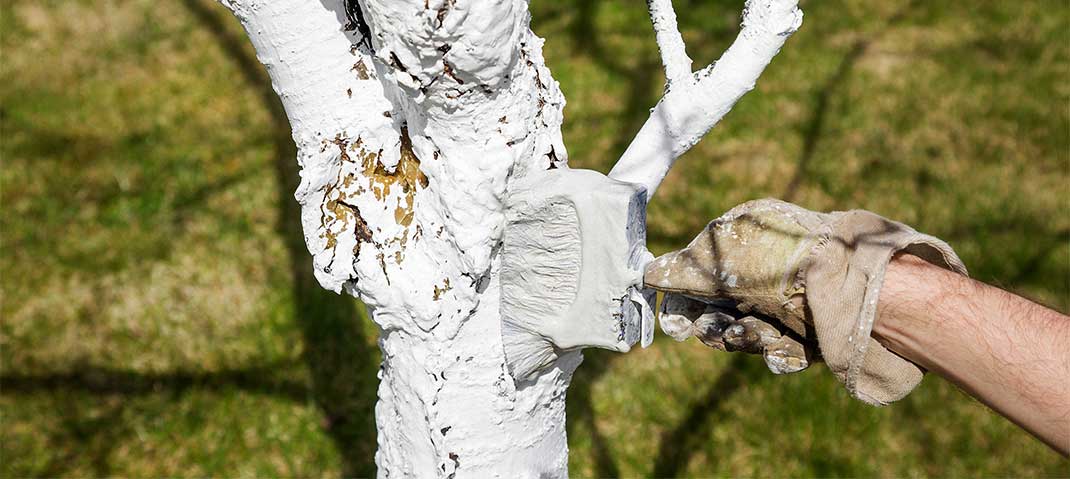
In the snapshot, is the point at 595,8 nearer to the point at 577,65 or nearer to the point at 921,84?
the point at 577,65

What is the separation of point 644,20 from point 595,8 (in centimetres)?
31

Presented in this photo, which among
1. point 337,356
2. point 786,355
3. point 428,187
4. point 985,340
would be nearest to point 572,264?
point 428,187

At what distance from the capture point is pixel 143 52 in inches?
184

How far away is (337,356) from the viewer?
3172 millimetres

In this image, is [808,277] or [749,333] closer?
[808,277]

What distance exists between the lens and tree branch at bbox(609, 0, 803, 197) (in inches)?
54.2

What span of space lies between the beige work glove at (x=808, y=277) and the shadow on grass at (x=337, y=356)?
1740 millimetres

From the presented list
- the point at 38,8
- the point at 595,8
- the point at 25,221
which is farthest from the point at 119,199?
the point at 595,8

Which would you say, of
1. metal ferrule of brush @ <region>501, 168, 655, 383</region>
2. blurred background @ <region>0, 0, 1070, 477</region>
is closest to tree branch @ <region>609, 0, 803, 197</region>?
metal ferrule of brush @ <region>501, 168, 655, 383</region>

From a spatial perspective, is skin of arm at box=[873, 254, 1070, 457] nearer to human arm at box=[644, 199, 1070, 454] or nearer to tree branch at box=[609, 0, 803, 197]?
human arm at box=[644, 199, 1070, 454]

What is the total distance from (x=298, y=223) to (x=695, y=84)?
265 centimetres

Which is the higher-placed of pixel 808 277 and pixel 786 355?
pixel 808 277

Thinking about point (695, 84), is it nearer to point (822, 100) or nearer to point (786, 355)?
point (786, 355)

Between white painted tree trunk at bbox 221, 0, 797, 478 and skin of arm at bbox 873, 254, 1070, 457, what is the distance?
429 mm
